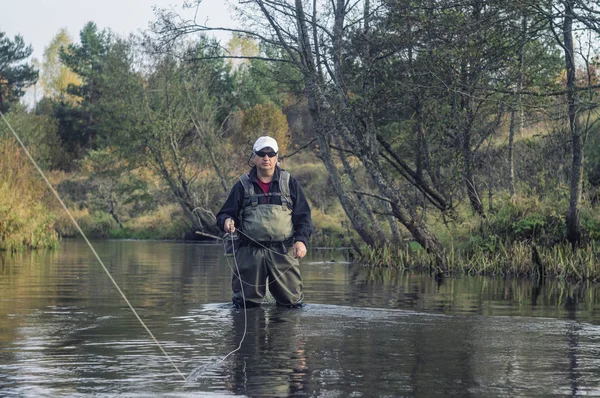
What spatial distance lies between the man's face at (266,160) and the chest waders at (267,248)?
19cm

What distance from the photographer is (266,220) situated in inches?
426

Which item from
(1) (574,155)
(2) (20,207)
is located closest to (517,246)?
(1) (574,155)

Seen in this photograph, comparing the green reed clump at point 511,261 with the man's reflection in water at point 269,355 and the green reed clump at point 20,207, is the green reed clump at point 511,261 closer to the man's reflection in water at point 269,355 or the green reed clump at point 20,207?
the man's reflection in water at point 269,355

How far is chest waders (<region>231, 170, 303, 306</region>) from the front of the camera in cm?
1082

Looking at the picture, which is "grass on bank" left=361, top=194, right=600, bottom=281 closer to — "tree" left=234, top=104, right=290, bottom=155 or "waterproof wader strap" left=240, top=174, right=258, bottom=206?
"waterproof wader strap" left=240, top=174, right=258, bottom=206

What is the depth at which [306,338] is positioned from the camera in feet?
30.5

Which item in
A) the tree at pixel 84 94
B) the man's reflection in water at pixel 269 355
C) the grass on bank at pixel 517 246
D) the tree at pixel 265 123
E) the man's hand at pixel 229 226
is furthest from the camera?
the tree at pixel 84 94

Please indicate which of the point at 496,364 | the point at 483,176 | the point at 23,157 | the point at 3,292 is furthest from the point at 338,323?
the point at 23,157

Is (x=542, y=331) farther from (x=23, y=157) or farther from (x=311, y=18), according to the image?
(x=23, y=157)

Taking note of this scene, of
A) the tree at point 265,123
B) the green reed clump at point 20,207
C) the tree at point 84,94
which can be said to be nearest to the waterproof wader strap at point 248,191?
the green reed clump at point 20,207

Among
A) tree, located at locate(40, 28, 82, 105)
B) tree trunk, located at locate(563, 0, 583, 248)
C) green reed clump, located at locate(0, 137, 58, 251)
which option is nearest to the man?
tree trunk, located at locate(563, 0, 583, 248)

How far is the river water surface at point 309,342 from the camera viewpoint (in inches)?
270

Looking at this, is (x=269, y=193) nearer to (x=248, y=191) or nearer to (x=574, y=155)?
(x=248, y=191)

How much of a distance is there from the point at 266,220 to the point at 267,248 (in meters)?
0.34
